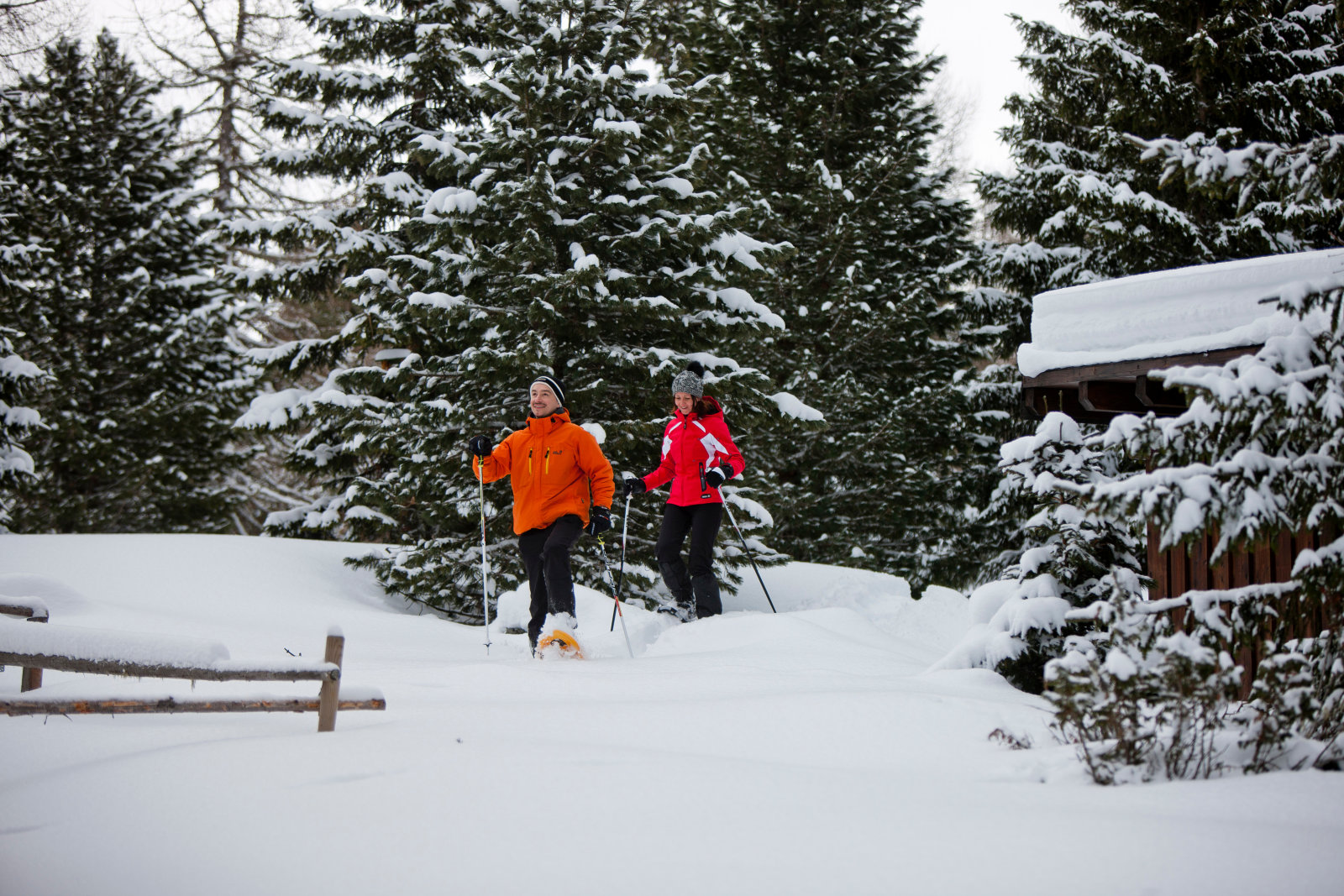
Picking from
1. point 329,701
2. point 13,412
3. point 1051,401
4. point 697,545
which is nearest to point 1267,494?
point 1051,401

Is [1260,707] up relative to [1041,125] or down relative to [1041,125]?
down

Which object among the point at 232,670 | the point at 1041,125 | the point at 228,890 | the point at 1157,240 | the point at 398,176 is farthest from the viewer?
the point at 1041,125

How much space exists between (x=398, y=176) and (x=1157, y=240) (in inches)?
403

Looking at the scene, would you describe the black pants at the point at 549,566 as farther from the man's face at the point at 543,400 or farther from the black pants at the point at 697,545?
the black pants at the point at 697,545

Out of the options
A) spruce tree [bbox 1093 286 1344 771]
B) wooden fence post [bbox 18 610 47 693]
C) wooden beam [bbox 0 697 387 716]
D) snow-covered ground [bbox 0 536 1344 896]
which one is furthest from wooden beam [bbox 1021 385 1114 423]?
wooden fence post [bbox 18 610 47 693]

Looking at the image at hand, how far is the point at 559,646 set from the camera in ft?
20.9

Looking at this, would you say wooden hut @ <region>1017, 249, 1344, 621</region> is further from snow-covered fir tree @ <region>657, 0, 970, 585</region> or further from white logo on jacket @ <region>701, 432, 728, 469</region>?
snow-covered fir tree @ <region>657, 0, 970, 585</region>

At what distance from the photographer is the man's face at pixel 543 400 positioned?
6.91 metres

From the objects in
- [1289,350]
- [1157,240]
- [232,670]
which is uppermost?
[1157,240]

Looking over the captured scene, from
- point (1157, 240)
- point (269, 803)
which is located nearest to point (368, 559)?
point (269, 803)

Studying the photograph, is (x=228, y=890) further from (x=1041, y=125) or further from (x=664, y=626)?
(x=1041, y=125)

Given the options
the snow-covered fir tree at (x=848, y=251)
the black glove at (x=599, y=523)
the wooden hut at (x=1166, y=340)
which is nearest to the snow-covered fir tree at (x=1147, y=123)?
the snow-covered fir tree at (x=848, y=251)

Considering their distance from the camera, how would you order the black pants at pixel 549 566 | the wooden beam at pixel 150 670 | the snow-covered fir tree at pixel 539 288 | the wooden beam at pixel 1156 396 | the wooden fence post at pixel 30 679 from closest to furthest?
the wooden beam at pixel 150 670 < the wooden fence post at pixel 30 679 < the wooden beam at pixel 1156 396 < the black pants at pixel 549 566 < the snow-covered fir tree at pixel 539 288

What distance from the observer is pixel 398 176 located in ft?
38.3
